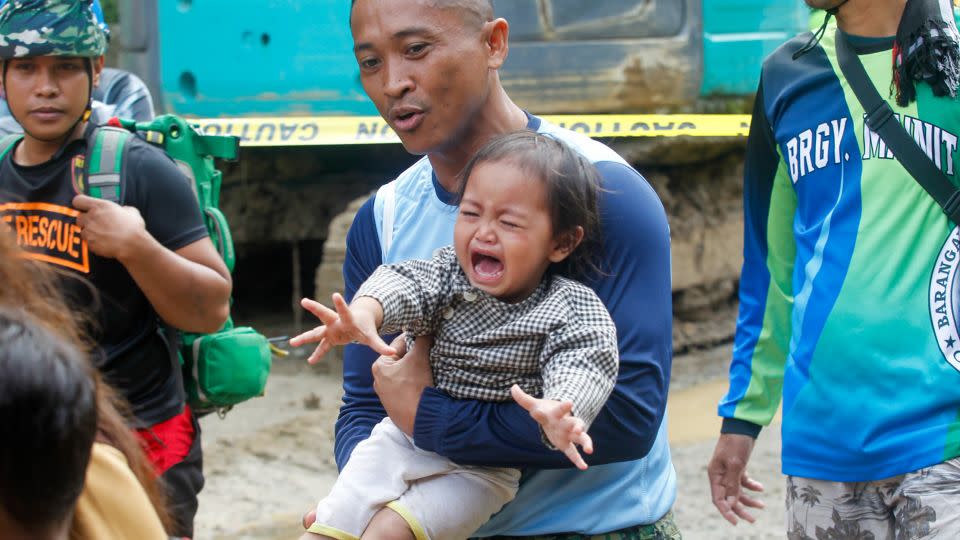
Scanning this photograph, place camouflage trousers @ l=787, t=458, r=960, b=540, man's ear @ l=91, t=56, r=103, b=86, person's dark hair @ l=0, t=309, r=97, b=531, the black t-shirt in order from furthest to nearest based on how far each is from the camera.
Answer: man's ear @ l=91, t=56, r=103, b=86, the black t-shirt, camouflage trousers @ l=787, t=458, r=960, b=540, person's dark hair @ l=0, t=309, r=97, b=531

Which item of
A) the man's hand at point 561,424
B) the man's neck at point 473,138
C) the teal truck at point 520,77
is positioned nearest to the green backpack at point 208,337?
the man's neck at point 473,138

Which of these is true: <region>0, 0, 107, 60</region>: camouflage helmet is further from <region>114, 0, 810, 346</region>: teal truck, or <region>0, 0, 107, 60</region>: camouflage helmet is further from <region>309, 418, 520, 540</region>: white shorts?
<region>114, 0, 810, 346</region>: teal truck

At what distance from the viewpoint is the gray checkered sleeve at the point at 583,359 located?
2.01 m

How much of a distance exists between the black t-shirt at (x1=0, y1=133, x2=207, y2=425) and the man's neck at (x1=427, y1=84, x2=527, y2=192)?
52.7 inches

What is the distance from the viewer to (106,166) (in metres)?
3.50

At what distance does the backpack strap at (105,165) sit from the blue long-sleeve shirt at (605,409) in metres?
1.29

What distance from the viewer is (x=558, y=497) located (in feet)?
7.48

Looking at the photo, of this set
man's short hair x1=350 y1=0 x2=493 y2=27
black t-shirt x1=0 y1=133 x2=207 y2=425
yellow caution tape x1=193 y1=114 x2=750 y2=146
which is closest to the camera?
man's short hair x1=350 y1=0 x2=493 y2=27

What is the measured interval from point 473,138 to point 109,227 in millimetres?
1343

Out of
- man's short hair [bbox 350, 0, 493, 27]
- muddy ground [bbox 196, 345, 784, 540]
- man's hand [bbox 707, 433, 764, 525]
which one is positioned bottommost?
muddy ground [bbox 196, 345, 784, 540]

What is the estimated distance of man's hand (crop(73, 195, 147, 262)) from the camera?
132 inches

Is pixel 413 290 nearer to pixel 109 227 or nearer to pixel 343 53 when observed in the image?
pixel 109 227

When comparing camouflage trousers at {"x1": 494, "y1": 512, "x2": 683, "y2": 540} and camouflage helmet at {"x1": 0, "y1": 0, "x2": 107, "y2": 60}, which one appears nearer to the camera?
camouflage trousers at {"x1": 494, "y1": 512, "x2": 683, "y2": 540}

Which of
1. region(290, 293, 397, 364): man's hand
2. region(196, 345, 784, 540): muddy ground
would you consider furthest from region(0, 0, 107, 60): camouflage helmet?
region(196, 345, 784, 540): muddy ground
